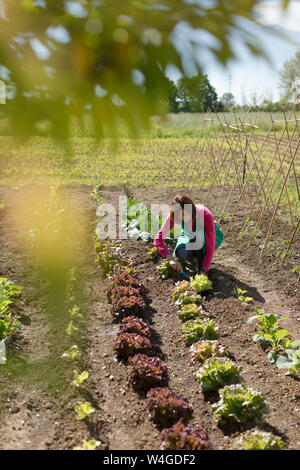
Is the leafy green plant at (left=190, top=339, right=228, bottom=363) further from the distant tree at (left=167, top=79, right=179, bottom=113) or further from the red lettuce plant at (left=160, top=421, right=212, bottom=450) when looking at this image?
the distant tree at (left=167, top=79, right=179, bottom=113)

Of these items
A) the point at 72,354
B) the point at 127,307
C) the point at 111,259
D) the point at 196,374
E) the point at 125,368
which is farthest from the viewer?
the point at 111,259

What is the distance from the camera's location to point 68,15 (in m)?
0.86

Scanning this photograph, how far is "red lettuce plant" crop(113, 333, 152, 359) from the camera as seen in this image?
164 inches

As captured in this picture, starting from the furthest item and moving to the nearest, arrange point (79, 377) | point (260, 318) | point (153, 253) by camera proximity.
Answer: point (153, 253) → point (260, 318) → point (79, 377)

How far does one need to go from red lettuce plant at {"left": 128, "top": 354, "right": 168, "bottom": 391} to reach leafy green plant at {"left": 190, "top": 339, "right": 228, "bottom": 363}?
0.37 metres

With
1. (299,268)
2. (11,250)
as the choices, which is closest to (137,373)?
(299,268)

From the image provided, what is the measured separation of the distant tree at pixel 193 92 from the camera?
2.90 ft

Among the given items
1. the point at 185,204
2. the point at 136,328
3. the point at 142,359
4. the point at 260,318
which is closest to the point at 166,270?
the point at 185,204

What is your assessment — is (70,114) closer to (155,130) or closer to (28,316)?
(155,130)

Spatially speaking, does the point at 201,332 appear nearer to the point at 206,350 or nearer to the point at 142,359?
the point at 206,350

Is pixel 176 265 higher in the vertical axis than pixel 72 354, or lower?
higher

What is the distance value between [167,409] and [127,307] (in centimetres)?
→ 175

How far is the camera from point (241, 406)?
10.7 feet

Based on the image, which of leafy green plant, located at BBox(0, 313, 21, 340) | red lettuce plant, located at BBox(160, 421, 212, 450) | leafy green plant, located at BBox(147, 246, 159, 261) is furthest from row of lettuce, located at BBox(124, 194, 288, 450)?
leafy green plant, located at BBox(0, 313, 21, 340)
